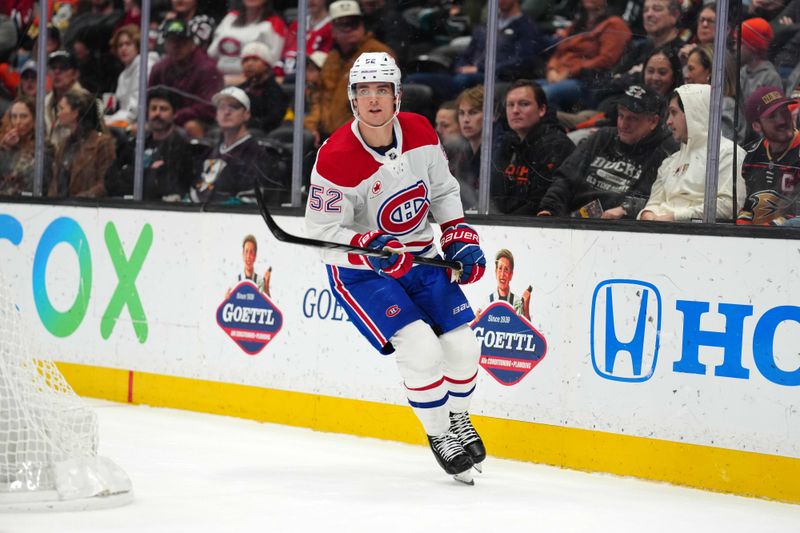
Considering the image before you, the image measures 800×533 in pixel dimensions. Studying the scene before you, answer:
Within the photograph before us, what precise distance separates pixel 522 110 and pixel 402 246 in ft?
3.42

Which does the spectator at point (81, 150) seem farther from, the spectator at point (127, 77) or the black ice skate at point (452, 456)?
the black ice skate at point (452, 456)

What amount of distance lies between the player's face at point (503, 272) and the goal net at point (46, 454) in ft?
5.21

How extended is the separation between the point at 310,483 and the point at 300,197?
167 cm

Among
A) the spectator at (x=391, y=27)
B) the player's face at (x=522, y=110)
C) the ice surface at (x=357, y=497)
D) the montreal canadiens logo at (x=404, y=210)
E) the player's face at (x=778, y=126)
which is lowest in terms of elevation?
the ice surface at (x=357, y=497)

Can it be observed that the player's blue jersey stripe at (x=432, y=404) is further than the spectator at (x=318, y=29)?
No

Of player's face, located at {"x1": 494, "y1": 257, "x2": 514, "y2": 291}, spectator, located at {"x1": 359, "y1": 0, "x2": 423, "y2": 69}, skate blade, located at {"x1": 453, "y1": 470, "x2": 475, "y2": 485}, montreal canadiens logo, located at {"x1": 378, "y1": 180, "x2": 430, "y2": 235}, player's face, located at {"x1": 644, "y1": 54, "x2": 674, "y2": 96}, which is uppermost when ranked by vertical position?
spectator, located at {"x1": 359, "y1": 0, "x2": 423, "y2": 69}

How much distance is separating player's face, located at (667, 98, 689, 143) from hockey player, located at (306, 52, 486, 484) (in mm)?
813

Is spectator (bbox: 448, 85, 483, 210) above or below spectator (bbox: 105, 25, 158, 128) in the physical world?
below

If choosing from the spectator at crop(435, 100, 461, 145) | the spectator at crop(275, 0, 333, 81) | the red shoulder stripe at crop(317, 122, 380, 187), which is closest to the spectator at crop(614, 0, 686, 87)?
the spectator at crop(435, 100, 461, 145)

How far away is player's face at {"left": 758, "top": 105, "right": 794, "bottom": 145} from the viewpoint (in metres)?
3.99

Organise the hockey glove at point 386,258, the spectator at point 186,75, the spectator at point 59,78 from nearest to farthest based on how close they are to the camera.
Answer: the hockey glove at point 386,258
the spectator at point 186,75
the spectator at point 59,78

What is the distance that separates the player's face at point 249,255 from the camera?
5285 millimetres

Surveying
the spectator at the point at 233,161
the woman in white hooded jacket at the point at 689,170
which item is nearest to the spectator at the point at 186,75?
the spectator at the point at 233,161

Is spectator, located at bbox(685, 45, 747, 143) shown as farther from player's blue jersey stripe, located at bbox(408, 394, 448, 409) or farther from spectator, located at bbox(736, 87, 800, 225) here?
player's blue jersey stripe, located at bbox(408, 394, 448, 409)
